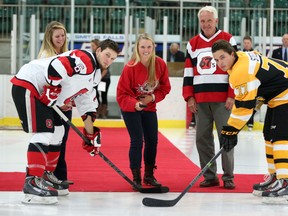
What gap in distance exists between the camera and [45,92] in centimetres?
403

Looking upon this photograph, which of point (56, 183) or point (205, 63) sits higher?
point (205, 63)

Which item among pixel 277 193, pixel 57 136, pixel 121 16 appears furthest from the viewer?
pixel 121 16

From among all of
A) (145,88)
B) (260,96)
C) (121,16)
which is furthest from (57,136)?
(121,16)

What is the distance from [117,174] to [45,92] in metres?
1.45

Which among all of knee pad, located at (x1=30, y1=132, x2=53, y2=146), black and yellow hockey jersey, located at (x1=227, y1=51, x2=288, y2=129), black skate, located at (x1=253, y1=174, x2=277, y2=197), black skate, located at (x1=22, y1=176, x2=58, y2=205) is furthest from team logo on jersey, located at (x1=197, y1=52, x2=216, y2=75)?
black skate, located at (x1=22, y1=176, x2=58, y2=205)

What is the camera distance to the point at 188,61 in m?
5.04

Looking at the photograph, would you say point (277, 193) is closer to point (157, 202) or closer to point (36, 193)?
point (157, 202)

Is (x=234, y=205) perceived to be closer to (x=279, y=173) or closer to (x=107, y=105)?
(x=279, y=173)

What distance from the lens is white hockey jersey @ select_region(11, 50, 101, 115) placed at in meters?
3.99

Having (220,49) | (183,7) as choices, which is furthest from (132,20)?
(220,49)

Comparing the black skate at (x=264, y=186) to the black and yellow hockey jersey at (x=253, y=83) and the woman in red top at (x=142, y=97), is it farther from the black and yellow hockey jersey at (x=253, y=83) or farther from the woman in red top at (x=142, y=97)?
the woman in red top at (x=142, y=97)

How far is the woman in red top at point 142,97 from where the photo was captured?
4.72 metres

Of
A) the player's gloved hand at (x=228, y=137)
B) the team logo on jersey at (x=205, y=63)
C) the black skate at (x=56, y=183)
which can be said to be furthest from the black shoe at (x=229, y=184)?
the black skate at (x=56, y=183)

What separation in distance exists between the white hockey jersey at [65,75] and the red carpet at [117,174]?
764 millimetres
